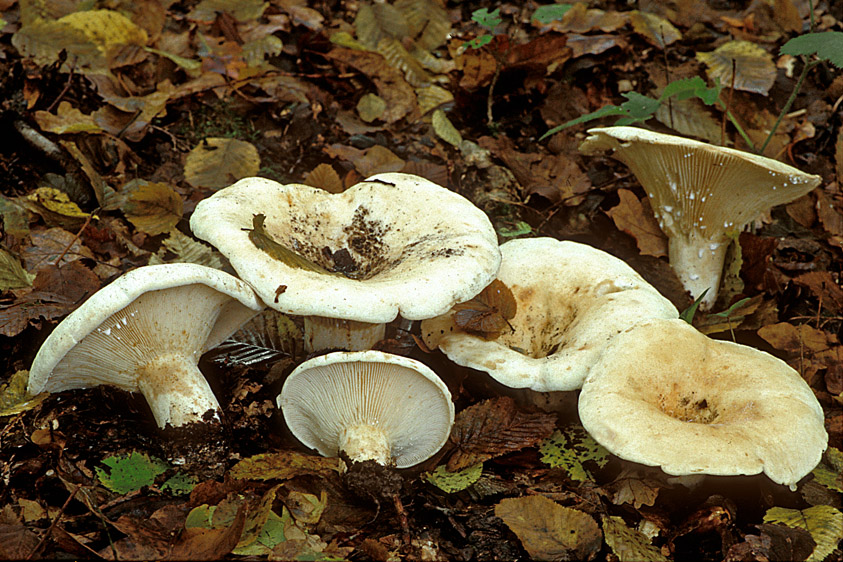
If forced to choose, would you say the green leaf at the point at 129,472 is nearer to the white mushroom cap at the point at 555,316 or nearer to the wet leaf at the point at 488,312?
the white mushroom cap at the point at 555,316

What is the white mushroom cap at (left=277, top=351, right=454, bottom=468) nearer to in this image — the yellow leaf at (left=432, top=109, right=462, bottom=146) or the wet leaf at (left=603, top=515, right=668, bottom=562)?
the wet leaf at (left=603, top=515, right=668, bottom=562)

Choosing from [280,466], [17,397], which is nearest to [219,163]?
[17,397]

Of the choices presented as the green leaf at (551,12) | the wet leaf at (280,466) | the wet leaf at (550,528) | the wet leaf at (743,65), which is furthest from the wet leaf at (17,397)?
the wet leaf at (743,65)

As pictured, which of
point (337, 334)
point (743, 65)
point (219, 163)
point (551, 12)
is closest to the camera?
point (337, 334)

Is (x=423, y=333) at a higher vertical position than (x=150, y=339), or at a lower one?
lower

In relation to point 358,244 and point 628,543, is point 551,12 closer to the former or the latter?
point 358,244

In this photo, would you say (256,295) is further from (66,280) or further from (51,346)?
(66,280)

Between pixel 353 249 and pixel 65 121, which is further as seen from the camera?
pixel 65 121
